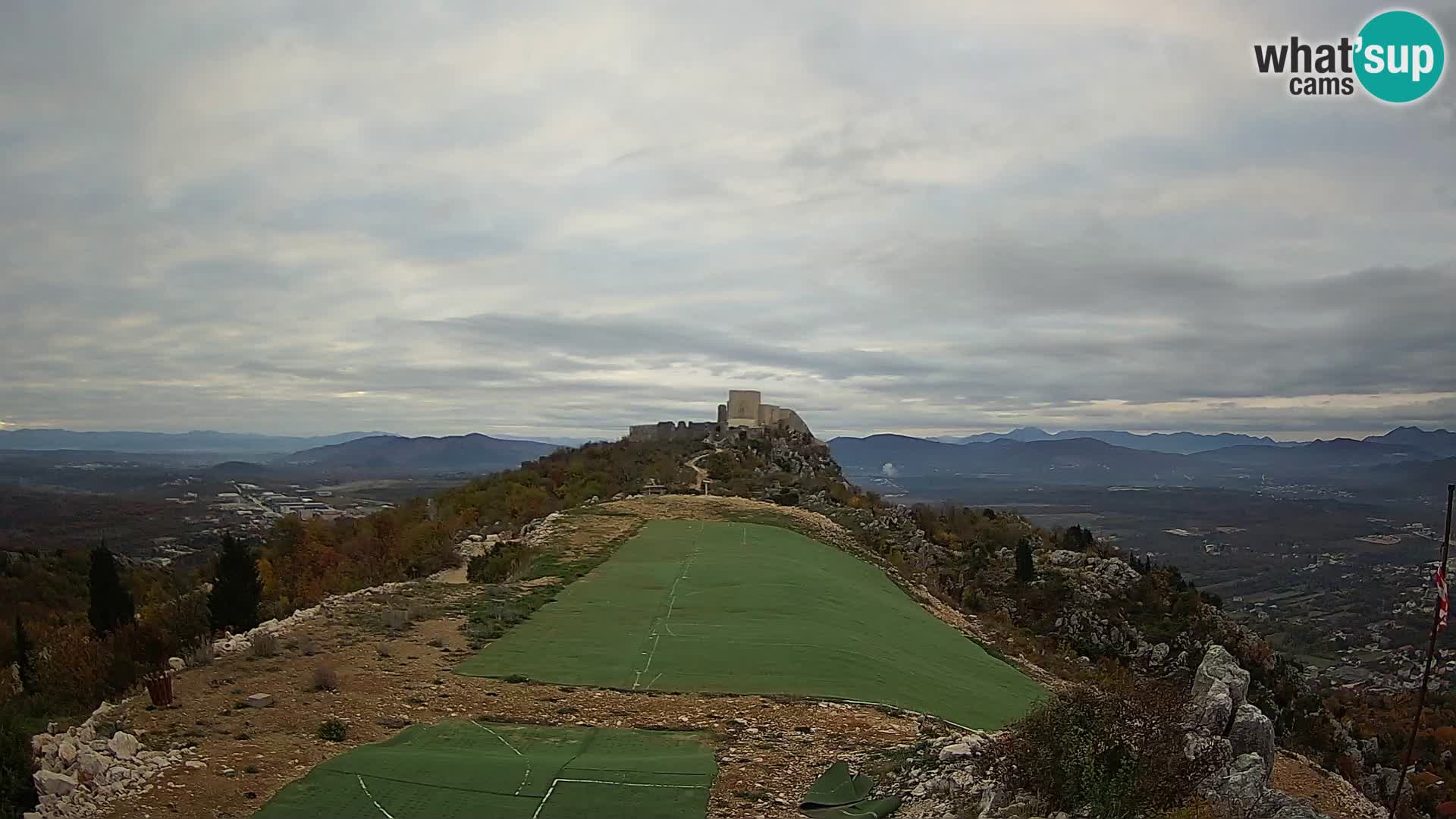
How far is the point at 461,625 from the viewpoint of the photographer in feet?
48.0

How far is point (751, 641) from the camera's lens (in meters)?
14.0

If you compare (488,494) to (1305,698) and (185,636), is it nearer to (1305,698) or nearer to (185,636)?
(185,636)

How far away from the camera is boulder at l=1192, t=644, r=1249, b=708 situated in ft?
26.0

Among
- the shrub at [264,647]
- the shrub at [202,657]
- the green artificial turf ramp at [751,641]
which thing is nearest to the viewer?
the shrub at [202,657]

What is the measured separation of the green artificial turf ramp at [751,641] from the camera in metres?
12.1

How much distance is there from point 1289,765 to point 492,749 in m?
14.5

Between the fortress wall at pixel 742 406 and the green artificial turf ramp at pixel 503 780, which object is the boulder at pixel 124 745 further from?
the fortress wall at pixel 742 406

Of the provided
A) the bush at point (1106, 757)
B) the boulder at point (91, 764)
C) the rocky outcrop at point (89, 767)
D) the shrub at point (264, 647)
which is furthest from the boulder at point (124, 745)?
the bush at point (1106, 757)

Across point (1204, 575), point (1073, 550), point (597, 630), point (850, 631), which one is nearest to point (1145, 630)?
point (1073, 550)

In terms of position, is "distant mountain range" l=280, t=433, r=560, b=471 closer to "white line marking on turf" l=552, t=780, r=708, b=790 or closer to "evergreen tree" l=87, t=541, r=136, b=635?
"evergreen tree" l=87, t=541, r=136, b=635

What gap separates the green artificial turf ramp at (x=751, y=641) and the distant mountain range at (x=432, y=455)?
151m

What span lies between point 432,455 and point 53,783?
187m

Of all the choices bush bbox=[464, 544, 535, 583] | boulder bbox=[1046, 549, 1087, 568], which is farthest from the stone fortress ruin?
bush bbox=[464, 544, 535, 583]

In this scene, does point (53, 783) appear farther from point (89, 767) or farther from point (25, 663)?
point (25, 663)
